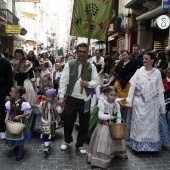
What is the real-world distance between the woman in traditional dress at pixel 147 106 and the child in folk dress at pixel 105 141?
21.4 inches

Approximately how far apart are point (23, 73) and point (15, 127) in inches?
72.2

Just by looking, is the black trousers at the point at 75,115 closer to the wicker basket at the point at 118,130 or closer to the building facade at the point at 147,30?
the wicker basket at the point at 118,130

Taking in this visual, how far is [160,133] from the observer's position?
5.27 m

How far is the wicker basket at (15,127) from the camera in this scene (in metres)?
4.59

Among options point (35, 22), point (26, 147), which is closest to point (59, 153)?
point (26, 147)

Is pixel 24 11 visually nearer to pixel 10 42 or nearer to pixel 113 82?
pixel 10 42

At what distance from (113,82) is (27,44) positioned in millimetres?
36075

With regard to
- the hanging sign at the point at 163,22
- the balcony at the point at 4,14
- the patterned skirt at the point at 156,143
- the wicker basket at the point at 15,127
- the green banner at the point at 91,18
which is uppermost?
the balcony at the point at 4,14

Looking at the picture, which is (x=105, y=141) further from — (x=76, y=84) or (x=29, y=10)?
(x=29, y=10)

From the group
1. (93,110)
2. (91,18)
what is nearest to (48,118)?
(93,110)

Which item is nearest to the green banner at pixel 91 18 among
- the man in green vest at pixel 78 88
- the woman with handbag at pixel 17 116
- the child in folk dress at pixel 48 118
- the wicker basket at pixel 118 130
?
the man in green vest at pixel 78 88

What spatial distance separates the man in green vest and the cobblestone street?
15.9 inches

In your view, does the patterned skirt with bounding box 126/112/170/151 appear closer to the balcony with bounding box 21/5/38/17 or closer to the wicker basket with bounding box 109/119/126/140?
the wicker basket with bounding box 109/119/126/140

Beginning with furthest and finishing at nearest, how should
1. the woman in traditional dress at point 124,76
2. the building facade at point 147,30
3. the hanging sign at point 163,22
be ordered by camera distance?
the building facade at point 147,30, the hanging sign at point 163,22, the woman in traditional dress at point 124,76
